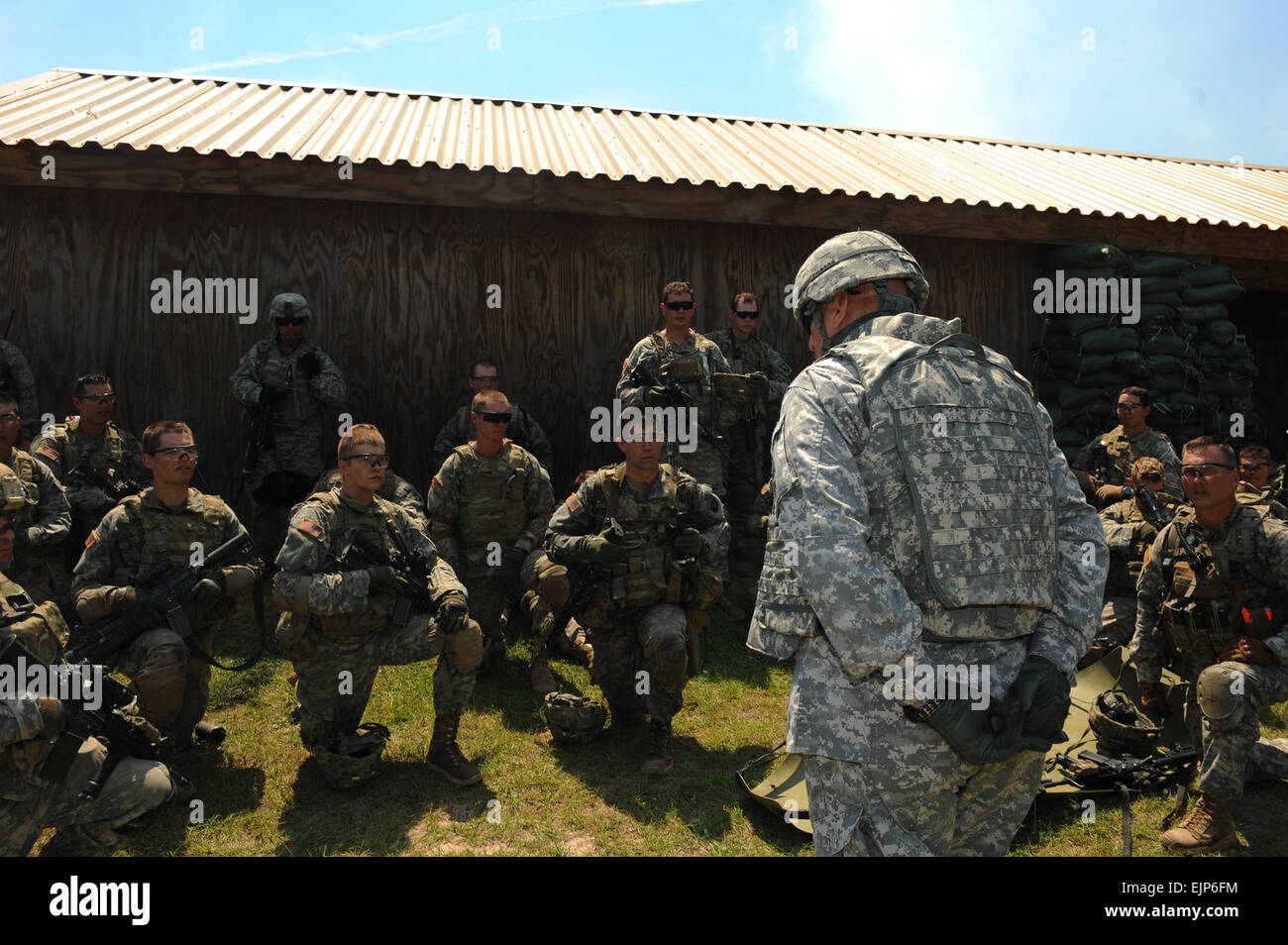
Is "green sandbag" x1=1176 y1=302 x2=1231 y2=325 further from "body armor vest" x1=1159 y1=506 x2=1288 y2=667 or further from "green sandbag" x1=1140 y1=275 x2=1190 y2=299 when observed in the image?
"body armor vest" x1=1159 y1=506 x2=1288 y2=667

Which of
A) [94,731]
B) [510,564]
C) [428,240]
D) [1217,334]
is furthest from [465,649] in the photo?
[1217,334]

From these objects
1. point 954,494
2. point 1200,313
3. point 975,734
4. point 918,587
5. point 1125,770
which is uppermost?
point 1200,313

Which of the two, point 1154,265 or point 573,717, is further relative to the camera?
point 1154,265

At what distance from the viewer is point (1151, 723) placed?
5074 mm

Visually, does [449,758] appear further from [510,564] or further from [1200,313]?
[1200,313]

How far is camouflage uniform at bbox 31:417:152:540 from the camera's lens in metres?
6.25

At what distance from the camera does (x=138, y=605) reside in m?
4.64

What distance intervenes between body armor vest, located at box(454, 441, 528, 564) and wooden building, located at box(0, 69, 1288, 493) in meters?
1.67

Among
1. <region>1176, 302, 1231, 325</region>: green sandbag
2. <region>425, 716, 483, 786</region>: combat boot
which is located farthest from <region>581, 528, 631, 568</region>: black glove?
<region>1176, 302, 1231, 325</region>: green sandbag

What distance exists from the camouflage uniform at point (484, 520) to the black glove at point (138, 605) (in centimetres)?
185

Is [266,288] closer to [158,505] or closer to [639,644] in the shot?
[158,505]

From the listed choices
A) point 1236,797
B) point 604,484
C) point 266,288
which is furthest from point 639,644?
point 266,288

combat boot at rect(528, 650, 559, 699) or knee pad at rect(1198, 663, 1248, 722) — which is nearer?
knee pad at rect(1198, 663, 1248, 722)

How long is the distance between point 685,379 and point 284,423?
327 centimetres
